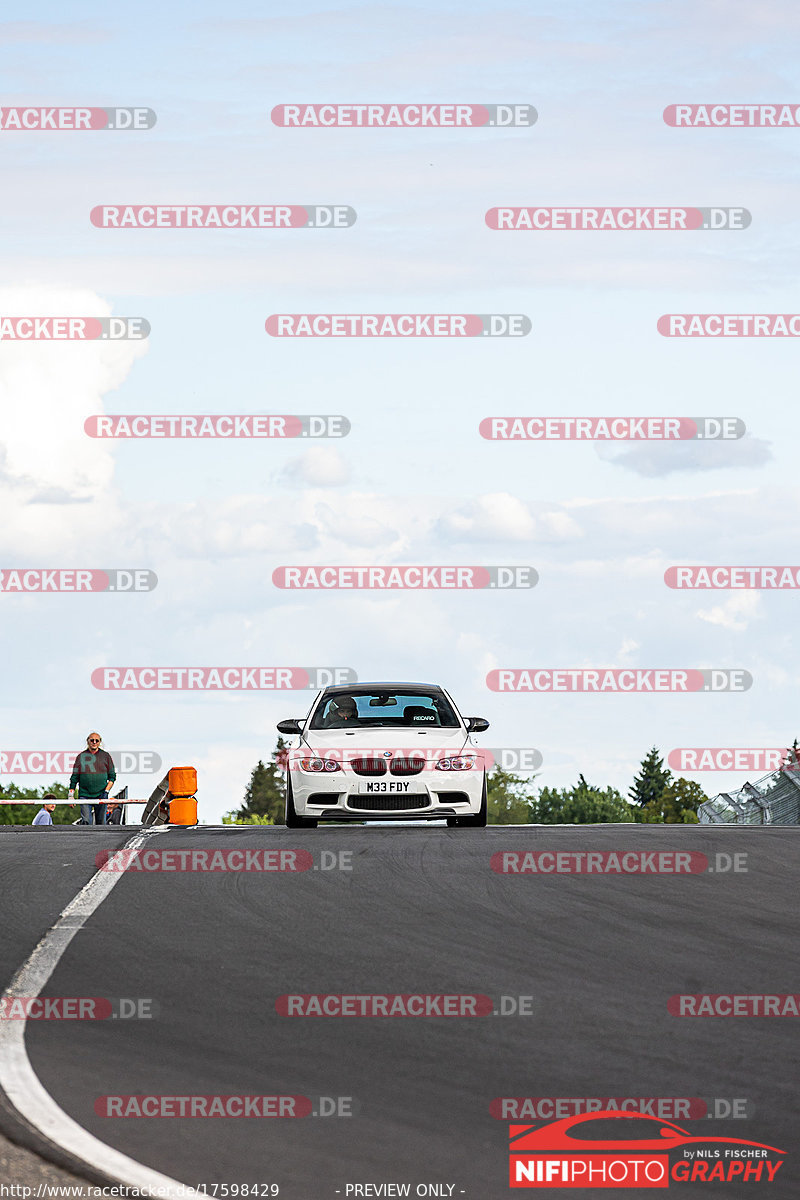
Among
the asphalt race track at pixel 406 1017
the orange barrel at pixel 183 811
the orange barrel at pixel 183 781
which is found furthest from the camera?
the orange barrel at pixel 183 781

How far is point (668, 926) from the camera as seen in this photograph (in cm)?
927

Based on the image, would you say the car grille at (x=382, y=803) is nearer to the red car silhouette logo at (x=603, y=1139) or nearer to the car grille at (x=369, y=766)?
the car grille at (x=369, y=766)

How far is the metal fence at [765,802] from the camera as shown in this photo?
22.0 meters

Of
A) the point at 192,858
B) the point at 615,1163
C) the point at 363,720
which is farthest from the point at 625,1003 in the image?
the point at 363,720

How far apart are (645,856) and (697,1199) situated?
737 cm

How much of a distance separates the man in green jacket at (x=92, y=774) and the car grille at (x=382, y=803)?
7.31 metres

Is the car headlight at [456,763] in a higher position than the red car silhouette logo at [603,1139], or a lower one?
higher

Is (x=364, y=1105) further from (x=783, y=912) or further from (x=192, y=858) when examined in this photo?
(x=192, y=858)

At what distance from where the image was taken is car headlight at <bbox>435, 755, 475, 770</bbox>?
53.6 ft

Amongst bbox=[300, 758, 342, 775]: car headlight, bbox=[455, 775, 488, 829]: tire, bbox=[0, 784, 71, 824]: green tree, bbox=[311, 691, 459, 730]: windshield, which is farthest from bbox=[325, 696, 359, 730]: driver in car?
bbox=[0, 784, 71, 824]: green tree

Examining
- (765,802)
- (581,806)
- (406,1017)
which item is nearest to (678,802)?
(581,806)

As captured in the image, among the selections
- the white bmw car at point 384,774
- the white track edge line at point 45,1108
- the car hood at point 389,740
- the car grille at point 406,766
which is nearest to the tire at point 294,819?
the white bmw car at point 384,774

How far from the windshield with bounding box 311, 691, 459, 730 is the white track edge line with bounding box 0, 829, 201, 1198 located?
8.85m

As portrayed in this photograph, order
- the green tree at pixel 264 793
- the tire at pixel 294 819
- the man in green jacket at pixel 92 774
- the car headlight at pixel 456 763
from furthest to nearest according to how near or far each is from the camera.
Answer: the green tree at pixel 264 793 → the man in green jacket at pixel 92 774 → the tire at pixel 294 819 → the car headlight at pixel 456 763
